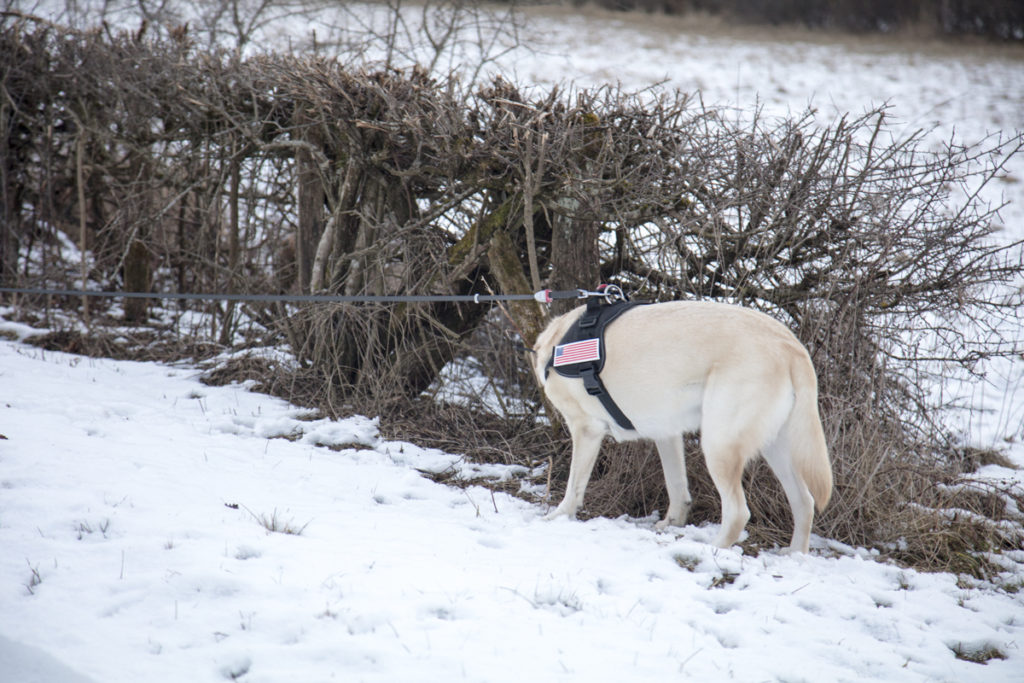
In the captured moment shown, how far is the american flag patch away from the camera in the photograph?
359cm

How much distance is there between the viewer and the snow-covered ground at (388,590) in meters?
2.33

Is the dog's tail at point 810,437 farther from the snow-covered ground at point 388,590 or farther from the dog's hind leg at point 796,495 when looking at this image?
the snow-covered ground at point 388,590

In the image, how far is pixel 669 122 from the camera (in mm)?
4461

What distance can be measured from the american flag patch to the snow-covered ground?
2.85ft

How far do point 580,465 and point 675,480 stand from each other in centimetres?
52

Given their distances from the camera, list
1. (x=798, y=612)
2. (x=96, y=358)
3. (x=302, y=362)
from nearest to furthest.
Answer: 1. (x=798, y=612)
2. (x=302, y=362)
3. (x=96, y=358)

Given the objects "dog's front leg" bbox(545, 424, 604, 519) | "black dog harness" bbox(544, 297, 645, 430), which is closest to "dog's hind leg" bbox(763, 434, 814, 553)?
"black dog harness" bbox(544, 297, 645, 430)

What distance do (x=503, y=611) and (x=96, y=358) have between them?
17.1 feet

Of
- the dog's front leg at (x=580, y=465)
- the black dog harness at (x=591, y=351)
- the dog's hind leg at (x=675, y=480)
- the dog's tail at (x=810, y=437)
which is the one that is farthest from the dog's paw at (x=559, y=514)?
the dog's tail at (x=810, y=437)

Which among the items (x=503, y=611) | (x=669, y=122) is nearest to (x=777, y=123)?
(x=669, y=122)

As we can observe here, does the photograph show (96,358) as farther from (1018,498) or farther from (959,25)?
(959,25)

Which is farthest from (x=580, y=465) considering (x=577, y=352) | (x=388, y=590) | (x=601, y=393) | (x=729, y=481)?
(x=388, y=590)

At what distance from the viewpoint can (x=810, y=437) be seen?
3270mm

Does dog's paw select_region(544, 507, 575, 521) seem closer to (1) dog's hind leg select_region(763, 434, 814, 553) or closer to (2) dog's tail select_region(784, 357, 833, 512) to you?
(1) dog's hind leg select_region(763, 434, 814, 553)
